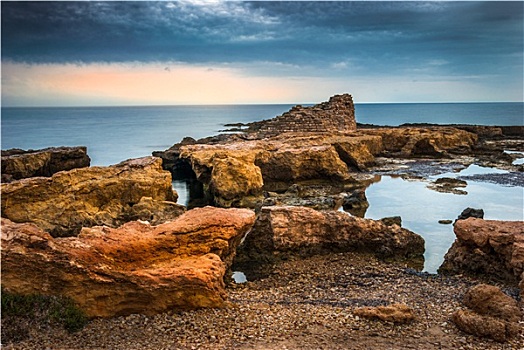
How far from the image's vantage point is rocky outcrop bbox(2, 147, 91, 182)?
30.4 m

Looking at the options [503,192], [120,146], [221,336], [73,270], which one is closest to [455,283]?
[221,336]

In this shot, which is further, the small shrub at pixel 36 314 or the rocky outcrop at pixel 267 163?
the rocky outcrop at pixel 267 163

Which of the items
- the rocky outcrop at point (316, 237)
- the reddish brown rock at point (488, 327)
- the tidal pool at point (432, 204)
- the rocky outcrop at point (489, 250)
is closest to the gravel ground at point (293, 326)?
the reddish brown rock at point (488, 327)

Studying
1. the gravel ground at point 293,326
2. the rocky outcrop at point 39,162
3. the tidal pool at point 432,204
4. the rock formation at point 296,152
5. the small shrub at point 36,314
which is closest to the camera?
the gravel ground at point 293,326

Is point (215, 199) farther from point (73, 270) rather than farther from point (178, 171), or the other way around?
point (73, 270)

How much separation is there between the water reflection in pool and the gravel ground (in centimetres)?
624

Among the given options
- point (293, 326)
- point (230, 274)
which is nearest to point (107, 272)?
point (293, 326)

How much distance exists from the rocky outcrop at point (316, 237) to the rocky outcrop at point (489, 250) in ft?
7.04

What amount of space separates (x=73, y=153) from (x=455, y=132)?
41148 mm

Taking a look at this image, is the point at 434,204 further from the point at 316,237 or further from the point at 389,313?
the point at 389,313

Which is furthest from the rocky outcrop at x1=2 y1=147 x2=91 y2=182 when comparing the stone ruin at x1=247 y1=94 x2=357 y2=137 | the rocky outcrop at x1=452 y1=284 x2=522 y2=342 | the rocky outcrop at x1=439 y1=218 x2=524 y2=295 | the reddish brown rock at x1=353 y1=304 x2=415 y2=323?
the rocky outcrop at x1=452 y1=284 x2=522 y2=342

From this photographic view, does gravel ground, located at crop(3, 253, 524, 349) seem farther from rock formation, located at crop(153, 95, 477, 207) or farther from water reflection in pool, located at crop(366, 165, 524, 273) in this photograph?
rock formation, located at crop(153, 95, 477, 207)

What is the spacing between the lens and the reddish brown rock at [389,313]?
10.4 m

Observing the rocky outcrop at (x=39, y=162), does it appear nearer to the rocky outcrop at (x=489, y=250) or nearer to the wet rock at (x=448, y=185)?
the rocky outcrop at (x=489, y=250)
